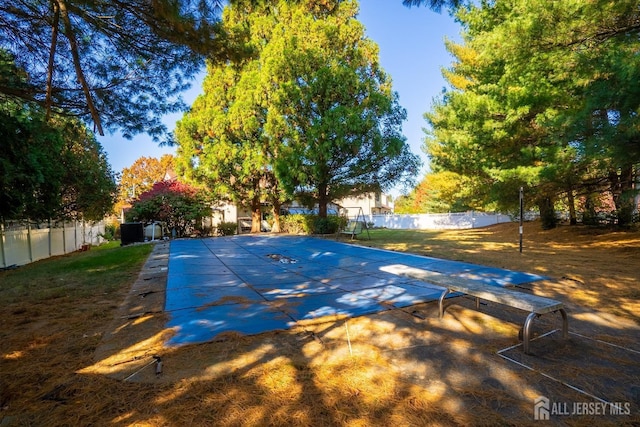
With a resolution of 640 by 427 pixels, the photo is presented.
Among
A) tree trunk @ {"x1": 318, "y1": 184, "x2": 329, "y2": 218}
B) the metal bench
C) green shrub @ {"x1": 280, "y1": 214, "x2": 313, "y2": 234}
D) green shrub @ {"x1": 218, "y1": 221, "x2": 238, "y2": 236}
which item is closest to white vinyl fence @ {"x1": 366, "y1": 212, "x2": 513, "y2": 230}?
tree trunk @ {"x1": 318, "y1": 184, "x2": 329, "y2": 218}

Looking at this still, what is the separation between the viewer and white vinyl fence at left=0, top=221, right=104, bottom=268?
10258 millimetres

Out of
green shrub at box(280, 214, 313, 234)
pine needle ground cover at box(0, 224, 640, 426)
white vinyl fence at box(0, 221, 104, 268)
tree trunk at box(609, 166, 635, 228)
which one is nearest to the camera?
pine needle ground cover at box(0, 224, 640, 426)

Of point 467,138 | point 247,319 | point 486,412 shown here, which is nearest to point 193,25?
point 247,319

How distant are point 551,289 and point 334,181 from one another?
1121 centimetres

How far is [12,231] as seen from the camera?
1056 cm

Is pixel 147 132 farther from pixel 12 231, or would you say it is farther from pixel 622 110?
pixel 622 110

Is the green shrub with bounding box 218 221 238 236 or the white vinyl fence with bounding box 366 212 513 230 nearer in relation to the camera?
the green shrub with bounding box 218 221 238 236

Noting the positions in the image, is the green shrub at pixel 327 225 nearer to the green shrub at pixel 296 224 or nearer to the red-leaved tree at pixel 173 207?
the green shrub at pixel 296 224

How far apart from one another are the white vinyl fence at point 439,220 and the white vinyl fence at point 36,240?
A: 23459 mm

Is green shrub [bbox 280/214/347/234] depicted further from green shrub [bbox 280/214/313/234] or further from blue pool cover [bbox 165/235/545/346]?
blue pool cover [bbox 165/235/545/346]

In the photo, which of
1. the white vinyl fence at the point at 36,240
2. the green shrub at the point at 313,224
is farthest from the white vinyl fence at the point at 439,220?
the white vinyl fence at the point at 36,240

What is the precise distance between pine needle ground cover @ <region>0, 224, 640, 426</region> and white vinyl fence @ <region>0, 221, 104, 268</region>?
25.7ft

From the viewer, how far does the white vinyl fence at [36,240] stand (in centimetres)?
1026

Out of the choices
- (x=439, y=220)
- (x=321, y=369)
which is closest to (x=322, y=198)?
(x=321, y=369)
